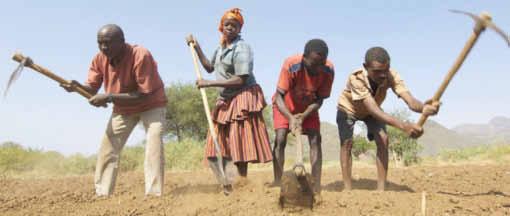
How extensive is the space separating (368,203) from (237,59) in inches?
72.3

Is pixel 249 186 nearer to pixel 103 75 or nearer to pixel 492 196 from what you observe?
pixel 103 75

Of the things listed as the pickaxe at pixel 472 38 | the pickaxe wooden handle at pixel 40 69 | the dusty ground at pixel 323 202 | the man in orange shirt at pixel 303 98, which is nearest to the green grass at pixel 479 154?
the dusty ground at pixel 323 202

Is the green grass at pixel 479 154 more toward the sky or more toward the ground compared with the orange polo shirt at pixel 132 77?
more toward the ground

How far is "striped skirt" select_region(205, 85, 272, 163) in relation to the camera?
4.34 m

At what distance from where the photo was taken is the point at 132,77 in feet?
14.0

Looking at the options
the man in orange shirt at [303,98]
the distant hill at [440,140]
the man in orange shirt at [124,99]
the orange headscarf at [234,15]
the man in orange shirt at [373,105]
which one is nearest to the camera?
the man in orange shirt at [373,105]

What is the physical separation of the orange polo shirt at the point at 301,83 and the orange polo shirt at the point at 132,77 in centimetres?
120

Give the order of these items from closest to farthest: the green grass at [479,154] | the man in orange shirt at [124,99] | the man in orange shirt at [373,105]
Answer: the man in orange shirt at [373,105] < the man in orange shirt at [124,99] < the green grass at [479,154]

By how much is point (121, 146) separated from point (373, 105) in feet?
8.23

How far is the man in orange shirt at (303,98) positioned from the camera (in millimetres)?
4070

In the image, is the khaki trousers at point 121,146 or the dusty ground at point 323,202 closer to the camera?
the dusty ground at point 323,202

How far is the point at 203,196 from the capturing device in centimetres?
418

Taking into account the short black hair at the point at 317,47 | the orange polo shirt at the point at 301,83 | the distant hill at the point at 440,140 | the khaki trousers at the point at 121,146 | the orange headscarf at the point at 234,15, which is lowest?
the khaki trousers at the point at 121,146

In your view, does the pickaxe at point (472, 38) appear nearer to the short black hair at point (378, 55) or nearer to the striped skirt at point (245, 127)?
the short black hair at point (378, 55)
